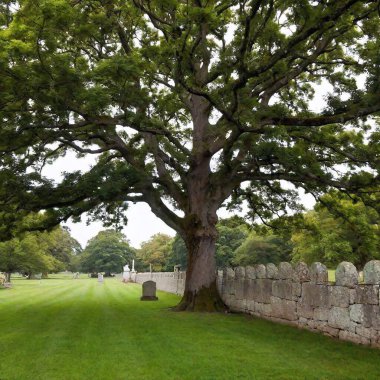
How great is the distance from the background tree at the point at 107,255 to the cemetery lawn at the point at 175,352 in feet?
287

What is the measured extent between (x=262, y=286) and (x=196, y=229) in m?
3.31

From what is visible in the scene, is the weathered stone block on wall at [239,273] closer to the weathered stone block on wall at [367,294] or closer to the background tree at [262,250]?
the weathered stone block on wall at [367,294]

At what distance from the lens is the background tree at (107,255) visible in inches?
3846

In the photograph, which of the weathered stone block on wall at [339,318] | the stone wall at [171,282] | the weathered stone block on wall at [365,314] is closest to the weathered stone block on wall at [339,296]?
the weathered stone block on wall at [339,318]

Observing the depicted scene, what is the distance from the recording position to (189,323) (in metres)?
11.6

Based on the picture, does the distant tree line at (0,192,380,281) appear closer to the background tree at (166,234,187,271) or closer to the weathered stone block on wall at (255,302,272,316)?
the background tree at (166,234,187,271)

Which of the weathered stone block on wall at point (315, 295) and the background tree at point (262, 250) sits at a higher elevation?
the background tree at point (262, 250)

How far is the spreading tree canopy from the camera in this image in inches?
401

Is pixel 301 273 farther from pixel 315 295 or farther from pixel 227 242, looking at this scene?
pixel 227 242

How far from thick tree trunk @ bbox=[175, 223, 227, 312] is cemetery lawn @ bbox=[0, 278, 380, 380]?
7.12 ft

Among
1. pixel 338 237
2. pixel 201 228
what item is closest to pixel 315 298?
pixel 201 228

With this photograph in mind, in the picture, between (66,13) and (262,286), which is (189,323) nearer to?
(262,286)

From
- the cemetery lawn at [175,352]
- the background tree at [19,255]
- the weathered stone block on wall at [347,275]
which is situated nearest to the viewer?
the cemetery lawn at [175,352]

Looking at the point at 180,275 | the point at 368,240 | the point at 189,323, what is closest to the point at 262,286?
the point at 189,323
